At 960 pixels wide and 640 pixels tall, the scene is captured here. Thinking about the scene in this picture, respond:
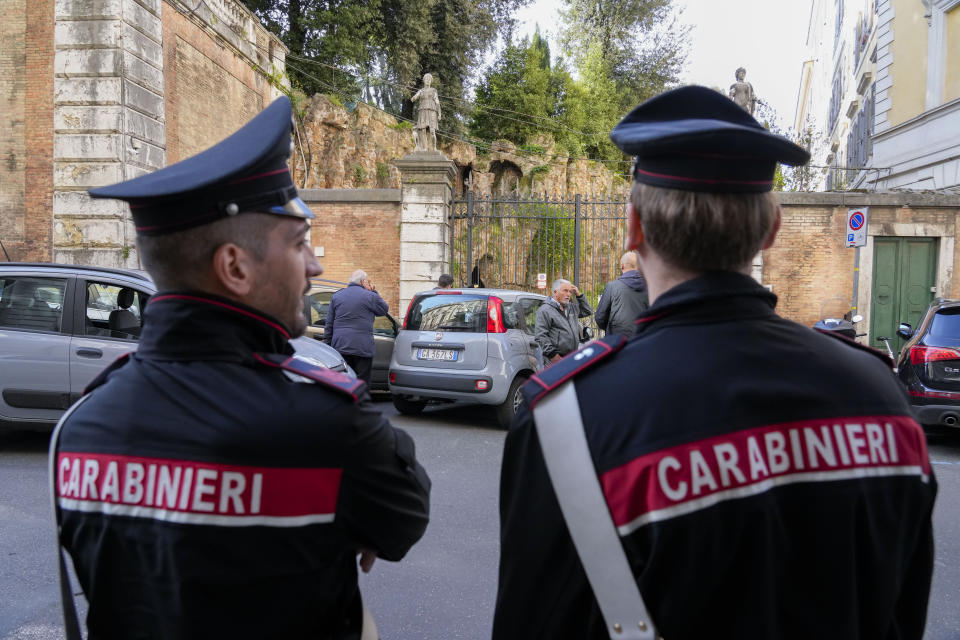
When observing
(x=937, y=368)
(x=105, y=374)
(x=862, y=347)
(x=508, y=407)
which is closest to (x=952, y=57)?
(x=937, y=368)

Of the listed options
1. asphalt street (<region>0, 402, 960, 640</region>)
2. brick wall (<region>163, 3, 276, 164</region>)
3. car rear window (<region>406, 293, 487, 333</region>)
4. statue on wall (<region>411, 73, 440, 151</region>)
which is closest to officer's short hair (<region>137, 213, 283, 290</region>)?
asphalt street (<region>0, 402, 960, 640</region>)

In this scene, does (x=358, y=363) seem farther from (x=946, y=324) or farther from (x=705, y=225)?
(x=705, y=225)

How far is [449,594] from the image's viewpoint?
3.94 meters

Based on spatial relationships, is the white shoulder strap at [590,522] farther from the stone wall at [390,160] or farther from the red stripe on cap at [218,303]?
the stone wall at [390,160]

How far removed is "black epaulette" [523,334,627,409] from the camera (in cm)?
123

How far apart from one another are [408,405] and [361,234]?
730 cm

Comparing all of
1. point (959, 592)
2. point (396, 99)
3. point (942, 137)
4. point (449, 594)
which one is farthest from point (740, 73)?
point (396, 99)

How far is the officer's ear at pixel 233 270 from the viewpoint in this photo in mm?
1381

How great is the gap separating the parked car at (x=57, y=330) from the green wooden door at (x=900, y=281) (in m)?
13.2

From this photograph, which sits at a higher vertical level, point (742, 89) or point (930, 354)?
point (742, 89)

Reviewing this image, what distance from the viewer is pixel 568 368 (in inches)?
49.3

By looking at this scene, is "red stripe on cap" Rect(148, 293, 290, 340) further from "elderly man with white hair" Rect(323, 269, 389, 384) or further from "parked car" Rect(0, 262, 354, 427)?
"elderly man with white hair" Rect(323, 269, 389, 384)

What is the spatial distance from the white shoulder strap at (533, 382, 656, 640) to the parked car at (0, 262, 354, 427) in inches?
221

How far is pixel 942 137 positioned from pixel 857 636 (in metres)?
20.3
